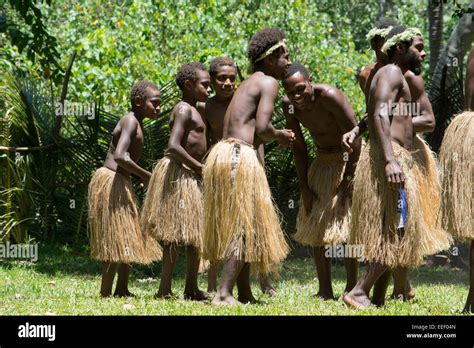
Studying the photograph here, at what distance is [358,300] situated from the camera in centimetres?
528

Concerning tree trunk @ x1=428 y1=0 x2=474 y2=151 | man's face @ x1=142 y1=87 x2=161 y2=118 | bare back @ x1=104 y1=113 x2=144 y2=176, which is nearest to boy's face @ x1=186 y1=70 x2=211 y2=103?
man's face @ x1=142 y1=87 x2=161 y2=118

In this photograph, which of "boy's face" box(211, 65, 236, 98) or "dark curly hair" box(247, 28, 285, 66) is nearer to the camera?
"dark curly hair" box(247, 28, 285, 66)

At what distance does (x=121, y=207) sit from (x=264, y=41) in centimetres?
151

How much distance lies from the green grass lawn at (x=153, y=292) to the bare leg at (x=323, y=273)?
0.11 m

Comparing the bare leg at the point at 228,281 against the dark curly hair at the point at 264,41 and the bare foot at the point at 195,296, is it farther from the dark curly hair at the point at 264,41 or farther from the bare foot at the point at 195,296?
the dark curly hair at the point at 264,41

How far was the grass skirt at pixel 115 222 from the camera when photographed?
239 inches

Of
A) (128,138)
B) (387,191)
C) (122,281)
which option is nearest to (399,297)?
(387,191)

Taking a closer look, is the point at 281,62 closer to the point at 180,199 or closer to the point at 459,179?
the point at 180,199

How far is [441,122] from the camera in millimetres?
8930

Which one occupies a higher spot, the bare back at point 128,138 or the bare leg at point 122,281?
the bare back at point 128,138

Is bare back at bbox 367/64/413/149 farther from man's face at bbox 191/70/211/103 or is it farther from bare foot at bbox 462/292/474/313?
man's face at bbox 191/70/211/103

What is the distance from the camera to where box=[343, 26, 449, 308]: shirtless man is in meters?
5.13

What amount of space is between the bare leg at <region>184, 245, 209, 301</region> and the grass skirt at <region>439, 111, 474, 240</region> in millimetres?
1859

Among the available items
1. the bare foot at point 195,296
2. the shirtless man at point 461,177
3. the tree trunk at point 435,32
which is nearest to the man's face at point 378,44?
the shirtless man at point 461,177
